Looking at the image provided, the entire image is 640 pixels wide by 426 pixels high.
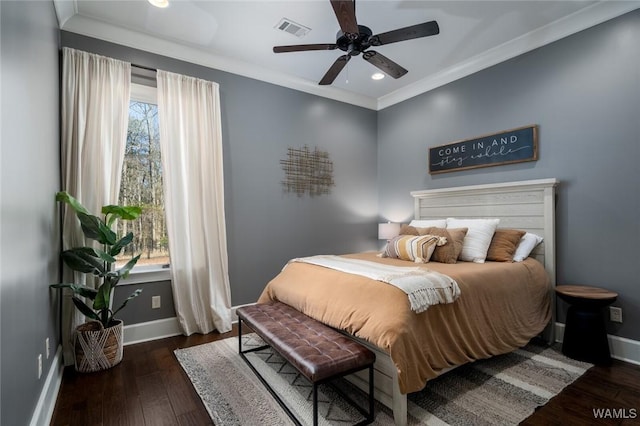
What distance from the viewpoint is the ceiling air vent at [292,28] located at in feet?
9.33

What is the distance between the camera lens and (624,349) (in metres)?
2.53

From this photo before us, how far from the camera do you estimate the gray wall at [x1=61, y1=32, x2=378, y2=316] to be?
139 inches

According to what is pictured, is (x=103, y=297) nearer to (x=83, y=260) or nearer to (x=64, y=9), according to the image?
(x=83, y=260)

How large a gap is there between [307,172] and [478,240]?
2.21m

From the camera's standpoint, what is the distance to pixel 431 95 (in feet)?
13.5

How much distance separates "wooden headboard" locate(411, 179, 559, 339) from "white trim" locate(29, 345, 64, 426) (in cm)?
381

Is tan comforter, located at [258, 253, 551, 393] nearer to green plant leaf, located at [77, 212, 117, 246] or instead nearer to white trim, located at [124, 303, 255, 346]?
white trim, located at [124, 303, 255, 346]

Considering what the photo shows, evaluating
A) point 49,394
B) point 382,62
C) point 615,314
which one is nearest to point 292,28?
point 382,62

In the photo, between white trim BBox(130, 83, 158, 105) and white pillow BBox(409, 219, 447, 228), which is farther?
white pillow BBox(409, 219, 447, 228)

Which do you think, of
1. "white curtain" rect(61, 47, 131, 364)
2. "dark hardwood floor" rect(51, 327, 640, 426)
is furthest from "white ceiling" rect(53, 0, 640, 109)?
"dark hardwood floor" rect(51, 327, 640, 426)

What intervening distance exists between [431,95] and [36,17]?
12.9ft

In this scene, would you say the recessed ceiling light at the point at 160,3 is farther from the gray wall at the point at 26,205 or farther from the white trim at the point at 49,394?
the white trim at the point at 49,394

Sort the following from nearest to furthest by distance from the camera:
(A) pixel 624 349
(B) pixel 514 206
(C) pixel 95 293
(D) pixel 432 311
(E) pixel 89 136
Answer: (D) pixel 432 311
(C) pixel 95 293
(A) pixel 624 349
(E) pixel 89 136
(B) pixel 514 206

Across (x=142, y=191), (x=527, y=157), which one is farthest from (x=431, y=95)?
(x=142, y=191)
